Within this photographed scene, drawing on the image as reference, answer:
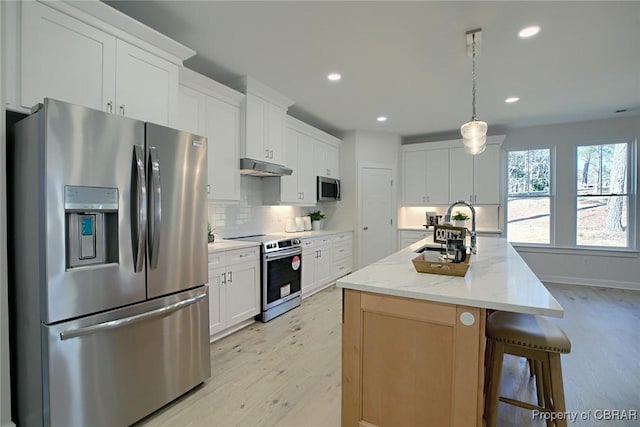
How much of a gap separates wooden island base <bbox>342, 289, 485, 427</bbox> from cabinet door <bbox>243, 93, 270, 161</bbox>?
7.79 ft

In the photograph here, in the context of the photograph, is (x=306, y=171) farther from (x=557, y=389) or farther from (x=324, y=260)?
(x=557, y=389)

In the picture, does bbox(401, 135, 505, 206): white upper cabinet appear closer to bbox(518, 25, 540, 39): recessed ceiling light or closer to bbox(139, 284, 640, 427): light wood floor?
bbox(139, 284, 640, 427): light wood floor

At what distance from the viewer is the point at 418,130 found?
5.71 metres

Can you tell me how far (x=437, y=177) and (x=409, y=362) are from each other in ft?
16.1

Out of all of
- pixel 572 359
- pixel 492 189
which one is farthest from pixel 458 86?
pixel 572 359

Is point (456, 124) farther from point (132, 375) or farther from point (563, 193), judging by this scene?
point (132, 375)

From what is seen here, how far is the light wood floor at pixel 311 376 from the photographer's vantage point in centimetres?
187

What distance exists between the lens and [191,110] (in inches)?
112

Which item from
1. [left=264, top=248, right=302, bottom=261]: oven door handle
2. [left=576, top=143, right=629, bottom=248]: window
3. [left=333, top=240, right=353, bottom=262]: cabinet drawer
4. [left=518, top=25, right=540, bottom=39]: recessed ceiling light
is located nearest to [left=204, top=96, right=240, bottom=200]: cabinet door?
[left=264, top=248, right=302, bottom=261]: oven door handle

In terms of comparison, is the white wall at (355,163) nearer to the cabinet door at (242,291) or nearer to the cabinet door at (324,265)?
the cabinet door at (324,265)

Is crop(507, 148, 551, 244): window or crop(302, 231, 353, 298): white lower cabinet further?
crop(507, 148, 551, 244): window

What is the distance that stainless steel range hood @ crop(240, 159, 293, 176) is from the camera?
11.0 ft

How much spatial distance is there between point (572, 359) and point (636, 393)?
479 mm

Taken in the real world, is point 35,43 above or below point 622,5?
below
